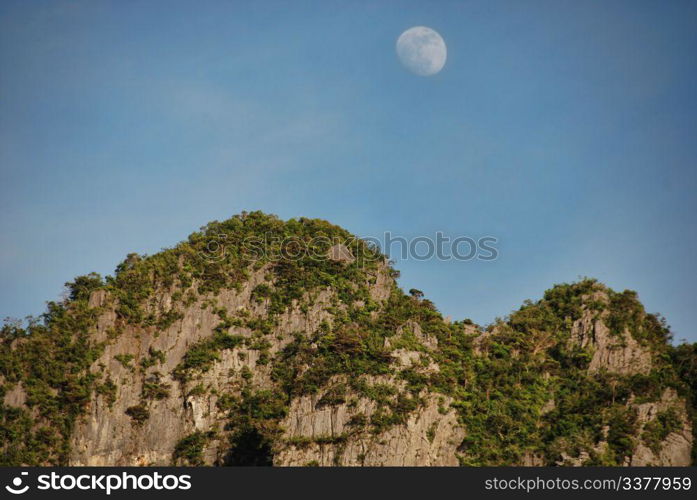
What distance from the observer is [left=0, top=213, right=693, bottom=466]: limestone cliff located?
57.9m

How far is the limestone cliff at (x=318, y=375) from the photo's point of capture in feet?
190

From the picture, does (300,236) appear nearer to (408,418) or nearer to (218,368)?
(218,368)

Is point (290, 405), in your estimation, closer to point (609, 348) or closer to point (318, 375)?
point (318, 375)

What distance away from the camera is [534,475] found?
46.6 metres

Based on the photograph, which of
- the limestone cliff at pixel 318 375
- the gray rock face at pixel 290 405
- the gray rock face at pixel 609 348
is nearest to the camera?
the gray rock face at pixel 290 405

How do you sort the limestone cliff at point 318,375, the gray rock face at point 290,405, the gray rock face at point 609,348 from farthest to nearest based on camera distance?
the gray rock face at point 609,348 < the limestone cliff at point 318,375 < the gray rock face at point 290,405

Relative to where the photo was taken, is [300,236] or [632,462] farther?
[300,236]

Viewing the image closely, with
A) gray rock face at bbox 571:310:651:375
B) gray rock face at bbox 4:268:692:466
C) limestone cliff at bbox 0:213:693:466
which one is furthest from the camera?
gray rock face at bbox 571:310:651:375

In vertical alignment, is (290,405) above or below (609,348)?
below

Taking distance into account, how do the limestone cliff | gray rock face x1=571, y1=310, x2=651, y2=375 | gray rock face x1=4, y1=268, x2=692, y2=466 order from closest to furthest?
1. gray rock face x1=4, y1=268, x2=692, y2=466
2. the limestone cliff
3. gray rock face x1=571, y1=310, x2=651, y2=375

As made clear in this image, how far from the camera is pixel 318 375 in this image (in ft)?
204

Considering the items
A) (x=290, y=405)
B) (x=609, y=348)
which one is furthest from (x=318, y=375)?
(x=609, y=348)

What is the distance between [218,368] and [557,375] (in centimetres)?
2777

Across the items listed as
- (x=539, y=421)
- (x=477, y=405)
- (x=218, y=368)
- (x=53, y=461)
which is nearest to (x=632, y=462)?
(x=539, y=421)
